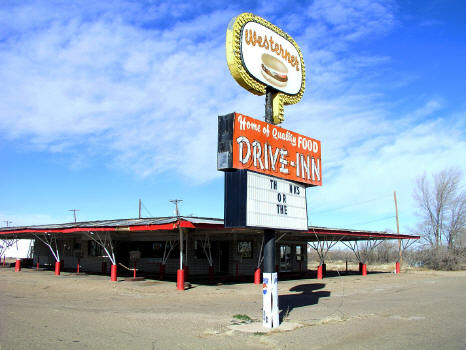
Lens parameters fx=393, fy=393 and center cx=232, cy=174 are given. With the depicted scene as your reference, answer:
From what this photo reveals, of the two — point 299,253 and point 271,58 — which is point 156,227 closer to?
point 271,58

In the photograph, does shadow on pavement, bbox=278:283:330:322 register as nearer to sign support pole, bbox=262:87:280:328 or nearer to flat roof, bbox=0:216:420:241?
sign support pole, bbox=262:87:280:328

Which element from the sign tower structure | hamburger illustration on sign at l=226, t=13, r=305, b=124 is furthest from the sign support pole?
hamburger illustration on sign at l=226, t=13, r=305, b=124

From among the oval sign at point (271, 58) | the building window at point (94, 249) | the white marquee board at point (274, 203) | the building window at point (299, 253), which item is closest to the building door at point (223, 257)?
the building window at point (299, 253)

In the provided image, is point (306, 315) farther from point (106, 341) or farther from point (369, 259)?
point (369, 259)

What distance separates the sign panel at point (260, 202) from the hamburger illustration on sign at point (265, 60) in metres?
2.14

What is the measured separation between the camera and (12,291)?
1617 centimetres

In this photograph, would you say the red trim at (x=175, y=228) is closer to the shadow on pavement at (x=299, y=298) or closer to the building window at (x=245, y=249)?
the shadow on pavement at (x=299, y=298)

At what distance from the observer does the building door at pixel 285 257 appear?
2898 centimetres

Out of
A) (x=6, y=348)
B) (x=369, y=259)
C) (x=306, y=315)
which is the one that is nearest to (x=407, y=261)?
(x=369, y=259)

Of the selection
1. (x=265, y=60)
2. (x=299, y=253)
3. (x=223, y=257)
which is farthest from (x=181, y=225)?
(x=299, y=253)

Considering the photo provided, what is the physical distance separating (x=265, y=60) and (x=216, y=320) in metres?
7.33

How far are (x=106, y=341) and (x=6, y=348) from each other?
1742mm

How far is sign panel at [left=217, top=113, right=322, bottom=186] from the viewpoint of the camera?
9.57m

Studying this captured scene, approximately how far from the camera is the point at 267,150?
10.4 metres
